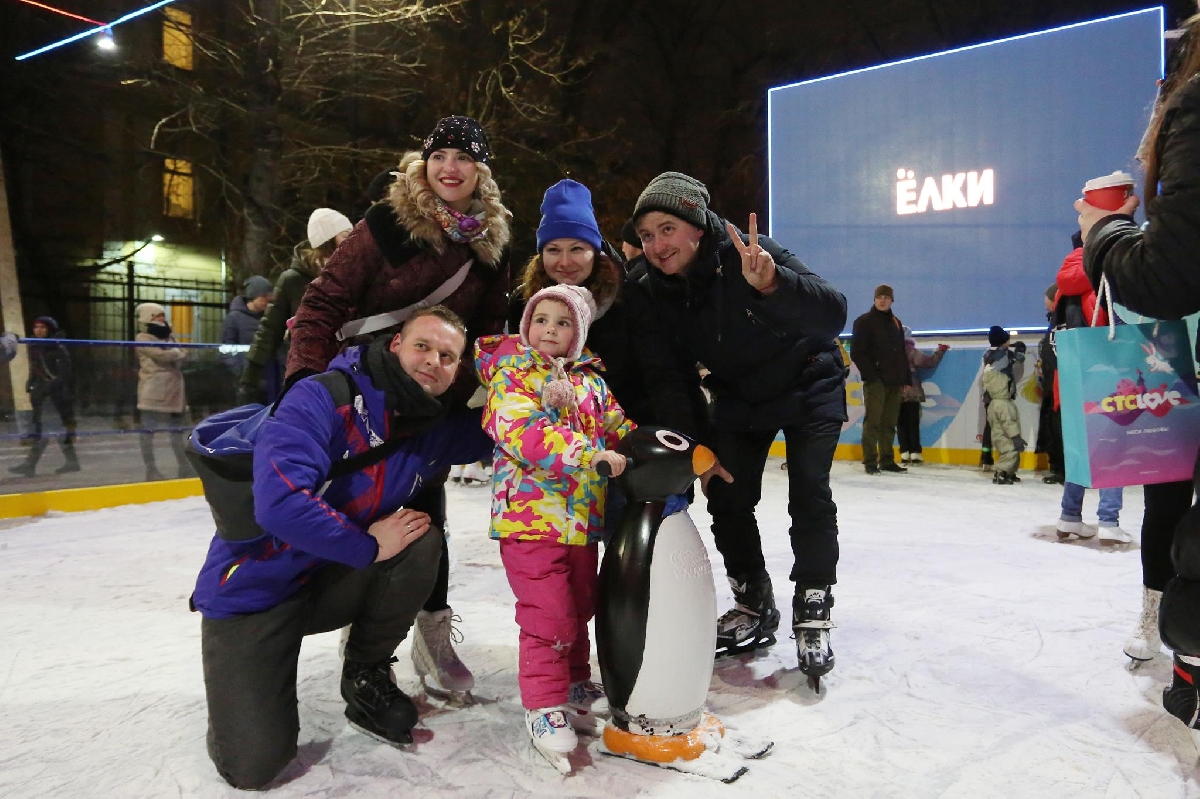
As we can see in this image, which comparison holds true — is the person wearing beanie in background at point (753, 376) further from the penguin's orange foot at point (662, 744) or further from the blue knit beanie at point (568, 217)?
the penguin's orange foot at point (662, 744)

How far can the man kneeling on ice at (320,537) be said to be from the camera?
178 centimetres

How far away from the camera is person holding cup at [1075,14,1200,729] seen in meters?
1.48

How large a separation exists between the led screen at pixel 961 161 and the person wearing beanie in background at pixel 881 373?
1374 millimetres

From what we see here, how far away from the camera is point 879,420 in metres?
7.80

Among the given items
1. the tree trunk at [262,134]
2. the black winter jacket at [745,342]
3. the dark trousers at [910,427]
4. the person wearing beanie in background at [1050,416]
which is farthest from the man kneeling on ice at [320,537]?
the tree trunk at [262,134]

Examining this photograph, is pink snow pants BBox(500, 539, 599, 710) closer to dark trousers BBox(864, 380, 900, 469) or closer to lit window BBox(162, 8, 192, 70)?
dark trousers BBox(864, 380, 900, 469)

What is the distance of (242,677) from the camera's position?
181 centimetres

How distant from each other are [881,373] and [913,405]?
72cm

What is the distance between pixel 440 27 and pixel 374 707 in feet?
44.0

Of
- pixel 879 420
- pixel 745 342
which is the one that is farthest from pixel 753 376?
pixel 879 420

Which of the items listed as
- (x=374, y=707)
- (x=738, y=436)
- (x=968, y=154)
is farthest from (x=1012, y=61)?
(x=374, y=707)

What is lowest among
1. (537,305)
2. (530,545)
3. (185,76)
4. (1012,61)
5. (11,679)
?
(11,679)

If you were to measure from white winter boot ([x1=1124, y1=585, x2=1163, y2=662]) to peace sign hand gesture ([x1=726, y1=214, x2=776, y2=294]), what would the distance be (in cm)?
140

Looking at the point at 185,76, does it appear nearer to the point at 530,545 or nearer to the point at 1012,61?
the point at 1012,61
